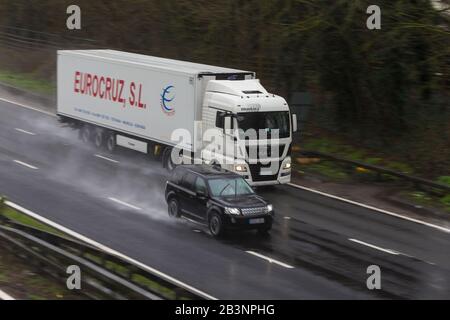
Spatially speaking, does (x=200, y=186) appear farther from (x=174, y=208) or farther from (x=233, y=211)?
(x=233, y=211)

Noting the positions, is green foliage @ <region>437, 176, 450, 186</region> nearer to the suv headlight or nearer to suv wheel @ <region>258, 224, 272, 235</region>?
suv wheel @ <region>258, 224, 272, 235</region>

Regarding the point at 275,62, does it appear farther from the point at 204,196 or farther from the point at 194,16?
the point at 204,196

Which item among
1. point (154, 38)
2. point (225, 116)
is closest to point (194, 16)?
point (154, 38)

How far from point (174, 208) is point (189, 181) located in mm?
928

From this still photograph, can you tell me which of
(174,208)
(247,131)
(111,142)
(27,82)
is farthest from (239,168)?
(27,82)

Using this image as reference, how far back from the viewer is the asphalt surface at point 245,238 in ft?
55.4

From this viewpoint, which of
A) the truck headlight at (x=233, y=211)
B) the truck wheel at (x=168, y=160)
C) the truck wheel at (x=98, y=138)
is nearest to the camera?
the truck headlight at (x=233, y=211)

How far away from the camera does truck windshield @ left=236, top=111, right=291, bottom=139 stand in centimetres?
2489

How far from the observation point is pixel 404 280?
17328mm

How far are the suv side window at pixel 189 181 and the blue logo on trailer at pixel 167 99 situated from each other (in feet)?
18.8

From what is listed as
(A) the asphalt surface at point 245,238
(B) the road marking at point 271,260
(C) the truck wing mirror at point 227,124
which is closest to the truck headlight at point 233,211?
(A) the asphalt surface at point 245,238

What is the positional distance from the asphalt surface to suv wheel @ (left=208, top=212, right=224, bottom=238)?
23cm

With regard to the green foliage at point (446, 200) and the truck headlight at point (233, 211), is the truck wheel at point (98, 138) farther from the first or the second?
the green foliage at point (446, 200)
